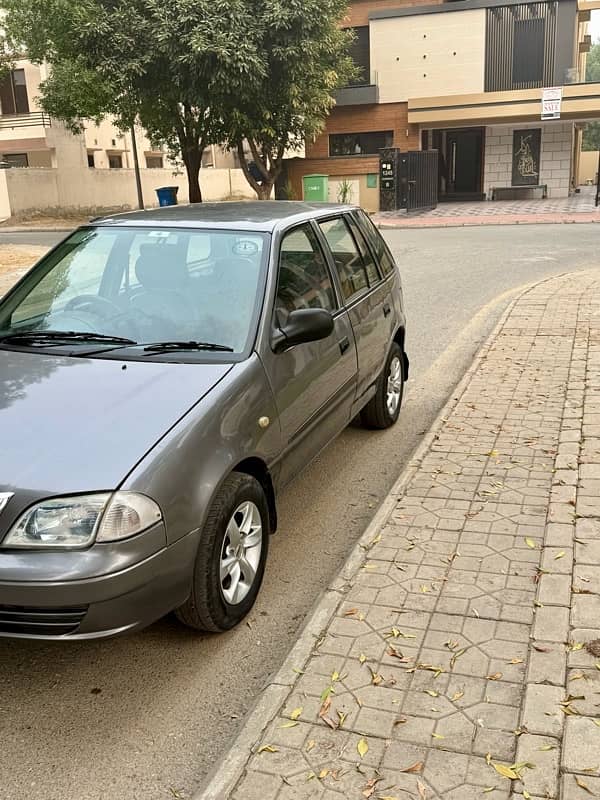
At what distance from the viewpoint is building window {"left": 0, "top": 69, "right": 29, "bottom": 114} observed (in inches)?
1437

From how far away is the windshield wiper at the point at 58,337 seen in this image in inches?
155

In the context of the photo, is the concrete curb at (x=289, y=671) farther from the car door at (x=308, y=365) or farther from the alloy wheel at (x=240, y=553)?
the car door at (x=308, y=365)

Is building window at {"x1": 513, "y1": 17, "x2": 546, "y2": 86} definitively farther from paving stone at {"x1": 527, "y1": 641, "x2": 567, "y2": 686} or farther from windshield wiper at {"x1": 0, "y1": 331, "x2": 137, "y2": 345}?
paving stone at {"x1": 527, "y1": 641, "x2": 567, "y2": 686}

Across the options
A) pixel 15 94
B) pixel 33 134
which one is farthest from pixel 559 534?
pixel 15 94

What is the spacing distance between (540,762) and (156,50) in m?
23.1

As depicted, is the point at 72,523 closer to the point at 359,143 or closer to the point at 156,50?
the point at 156,50

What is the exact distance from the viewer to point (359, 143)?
35.1 meters

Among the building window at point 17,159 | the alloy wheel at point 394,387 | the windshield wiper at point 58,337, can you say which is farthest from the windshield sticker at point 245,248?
the building window at point 17,159

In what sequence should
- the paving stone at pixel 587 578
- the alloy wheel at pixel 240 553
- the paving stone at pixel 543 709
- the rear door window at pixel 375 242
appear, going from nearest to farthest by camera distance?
the paving stone at pixel 543 709
the alloy wheel at pixel 240 553
the paving stone at pixel 587 578
the rear door window at pixel 375 242

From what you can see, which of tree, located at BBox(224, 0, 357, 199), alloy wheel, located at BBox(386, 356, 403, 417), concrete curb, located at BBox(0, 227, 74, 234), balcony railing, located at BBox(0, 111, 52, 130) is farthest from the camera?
balcony railing, located at BBox(0, 111, 52, 130)

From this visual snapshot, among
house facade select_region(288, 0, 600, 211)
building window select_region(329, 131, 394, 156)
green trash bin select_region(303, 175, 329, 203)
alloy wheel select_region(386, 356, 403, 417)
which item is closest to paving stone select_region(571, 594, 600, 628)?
alloy wheel select_region(386, 356, 403, 417)

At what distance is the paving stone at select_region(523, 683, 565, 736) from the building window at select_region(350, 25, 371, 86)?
34405 mm

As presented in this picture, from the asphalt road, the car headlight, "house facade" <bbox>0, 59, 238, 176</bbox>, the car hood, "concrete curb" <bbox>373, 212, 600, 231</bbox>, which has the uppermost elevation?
"house facade" <bbox>0, 59, 238, 176</bbox>

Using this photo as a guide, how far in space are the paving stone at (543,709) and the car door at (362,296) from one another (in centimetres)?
253
